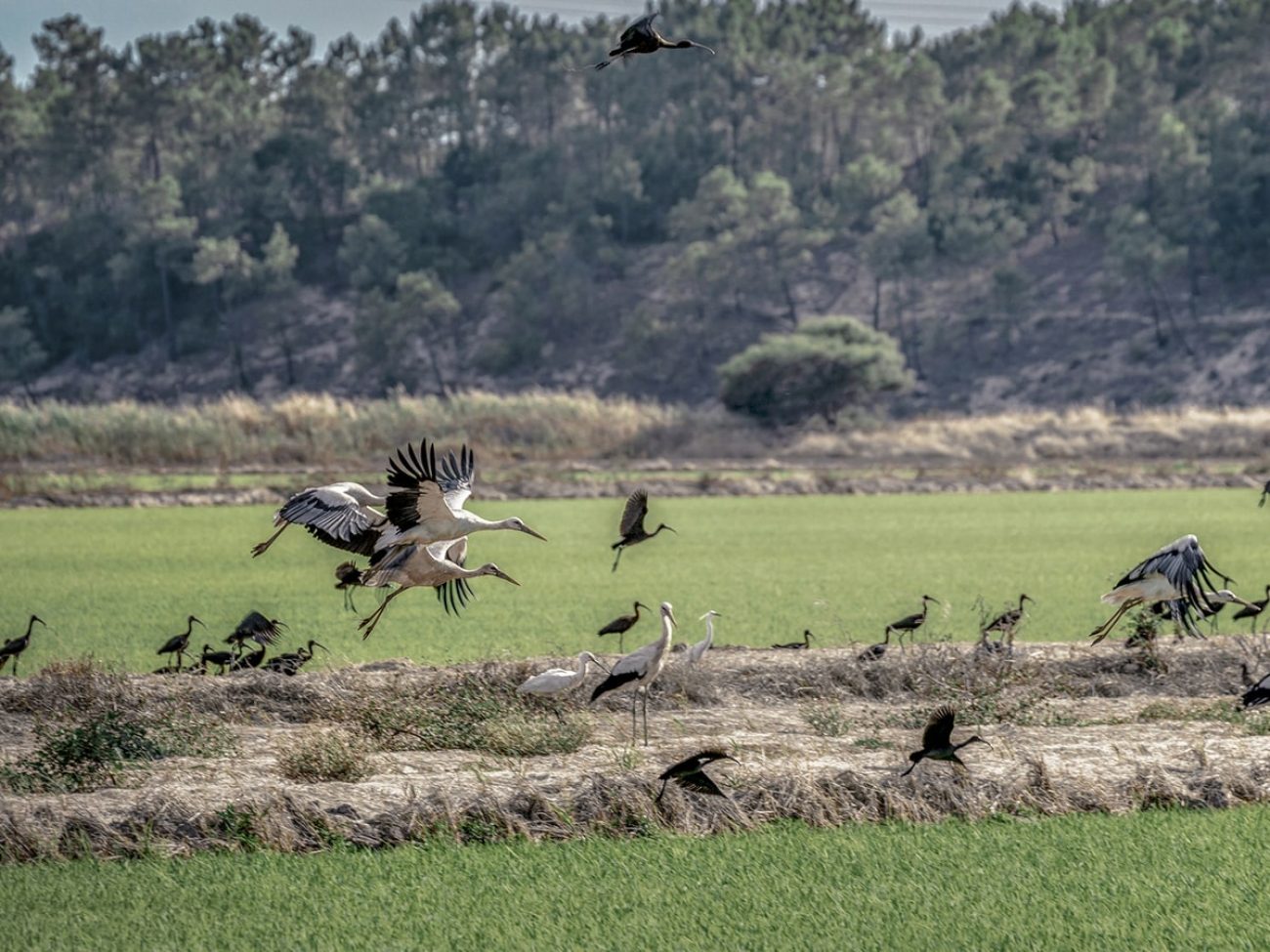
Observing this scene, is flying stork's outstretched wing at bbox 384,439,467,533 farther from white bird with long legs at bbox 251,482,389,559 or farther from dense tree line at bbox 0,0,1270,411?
dense tree line at bbox 0,0,1270,411

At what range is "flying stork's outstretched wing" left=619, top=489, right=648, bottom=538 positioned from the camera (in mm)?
11195

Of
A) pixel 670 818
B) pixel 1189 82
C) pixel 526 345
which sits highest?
pixel 1189 82

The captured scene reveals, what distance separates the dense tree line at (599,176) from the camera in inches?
3428

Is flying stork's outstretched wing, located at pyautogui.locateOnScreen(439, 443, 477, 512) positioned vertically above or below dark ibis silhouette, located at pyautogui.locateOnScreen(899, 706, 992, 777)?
above

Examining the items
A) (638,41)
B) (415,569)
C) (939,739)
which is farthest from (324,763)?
(638,41)

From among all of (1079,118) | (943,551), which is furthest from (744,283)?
(943,551)

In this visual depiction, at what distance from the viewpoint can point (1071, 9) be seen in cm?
10869

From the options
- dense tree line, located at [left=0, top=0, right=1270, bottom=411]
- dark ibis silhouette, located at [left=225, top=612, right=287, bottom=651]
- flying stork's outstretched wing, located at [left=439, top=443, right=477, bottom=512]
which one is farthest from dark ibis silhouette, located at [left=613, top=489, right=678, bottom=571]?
dense tree line, located at [left=0, top=0, right=1270, bottom=411]

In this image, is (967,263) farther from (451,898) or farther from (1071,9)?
(451,898)

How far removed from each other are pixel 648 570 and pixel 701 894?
71.0ft

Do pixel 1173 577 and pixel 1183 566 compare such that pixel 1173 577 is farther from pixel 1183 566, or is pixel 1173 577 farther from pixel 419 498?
pixel 419 498

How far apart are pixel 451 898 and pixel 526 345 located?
8341 cm

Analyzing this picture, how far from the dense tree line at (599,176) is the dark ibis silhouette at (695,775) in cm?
7370

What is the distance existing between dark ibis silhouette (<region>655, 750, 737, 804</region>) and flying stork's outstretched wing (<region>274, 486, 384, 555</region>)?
254cm
